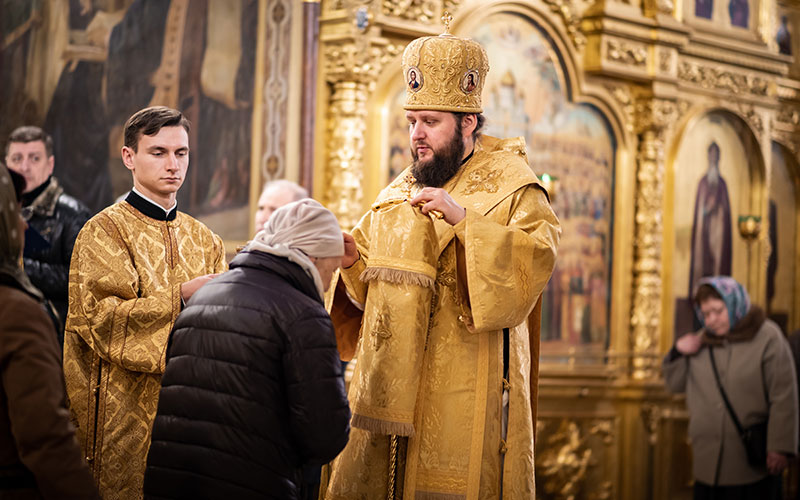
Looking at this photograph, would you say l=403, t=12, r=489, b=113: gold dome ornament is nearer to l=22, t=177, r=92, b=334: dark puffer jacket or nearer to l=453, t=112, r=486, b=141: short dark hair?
l=453, t=112, r=486, b=141: short dark hair

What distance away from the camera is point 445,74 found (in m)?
4.16

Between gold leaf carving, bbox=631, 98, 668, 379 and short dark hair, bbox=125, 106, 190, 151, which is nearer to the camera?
short dark hair, bbox=125, 106, 190, 151

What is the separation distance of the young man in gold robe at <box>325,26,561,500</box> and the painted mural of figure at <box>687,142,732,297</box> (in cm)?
557

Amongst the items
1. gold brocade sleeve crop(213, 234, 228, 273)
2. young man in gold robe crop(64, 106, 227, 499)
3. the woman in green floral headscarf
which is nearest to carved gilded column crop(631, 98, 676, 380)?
the woman in green floral headscarf

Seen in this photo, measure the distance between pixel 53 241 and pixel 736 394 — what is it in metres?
4.37

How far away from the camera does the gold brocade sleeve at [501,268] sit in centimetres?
382

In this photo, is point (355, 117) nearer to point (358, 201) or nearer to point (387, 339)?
point (358, 201)

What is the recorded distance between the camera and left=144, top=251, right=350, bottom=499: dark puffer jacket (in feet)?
9.77

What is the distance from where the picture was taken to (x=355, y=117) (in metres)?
7.03

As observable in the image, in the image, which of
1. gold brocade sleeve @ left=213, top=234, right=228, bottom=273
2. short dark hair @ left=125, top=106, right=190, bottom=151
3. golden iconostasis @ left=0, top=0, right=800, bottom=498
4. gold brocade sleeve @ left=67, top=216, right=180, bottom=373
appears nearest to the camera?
gold brocade sleeve @ left=67, top=216, right=180, bottom=373

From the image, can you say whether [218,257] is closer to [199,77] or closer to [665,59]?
[199,77]

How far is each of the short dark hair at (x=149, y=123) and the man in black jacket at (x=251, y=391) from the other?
0.88 m

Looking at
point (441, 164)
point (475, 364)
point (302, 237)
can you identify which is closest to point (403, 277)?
point (475, 364)

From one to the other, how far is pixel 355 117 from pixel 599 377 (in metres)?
3.18
